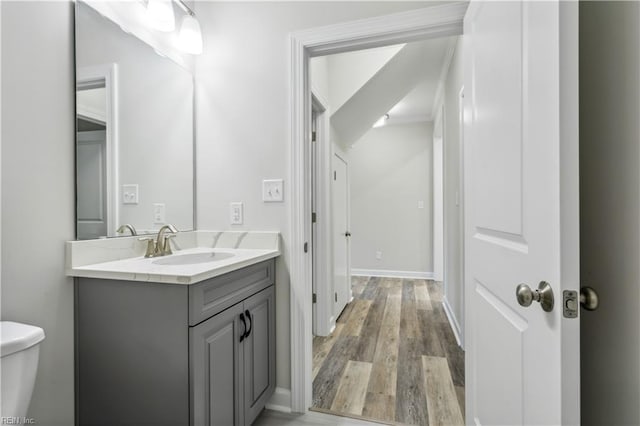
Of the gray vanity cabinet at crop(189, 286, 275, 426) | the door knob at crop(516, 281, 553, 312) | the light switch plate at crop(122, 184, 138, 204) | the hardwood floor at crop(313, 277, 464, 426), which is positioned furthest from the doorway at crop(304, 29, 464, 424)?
the light switch plate at crop(122, 184, 138, 204)

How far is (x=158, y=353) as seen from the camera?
1108 millimetres

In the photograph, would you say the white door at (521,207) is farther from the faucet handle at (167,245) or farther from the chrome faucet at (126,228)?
the chrome faucet at (126,228)

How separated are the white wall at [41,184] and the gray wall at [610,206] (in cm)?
167

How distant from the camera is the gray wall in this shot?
2.19 ft

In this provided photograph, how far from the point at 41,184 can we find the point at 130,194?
39cm

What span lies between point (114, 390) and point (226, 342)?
1.37 ft

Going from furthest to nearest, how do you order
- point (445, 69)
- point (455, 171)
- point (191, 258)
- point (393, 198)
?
point (393, 198), point (445, 69), point (455, 171), point (191, 258)

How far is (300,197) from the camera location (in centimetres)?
164

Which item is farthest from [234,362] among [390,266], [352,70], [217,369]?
[390,266]

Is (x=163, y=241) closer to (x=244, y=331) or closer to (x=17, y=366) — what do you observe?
(x=244, y=331)

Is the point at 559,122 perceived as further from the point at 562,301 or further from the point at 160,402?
the point at 160,402

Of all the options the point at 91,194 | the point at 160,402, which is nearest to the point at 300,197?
the point at 91,194

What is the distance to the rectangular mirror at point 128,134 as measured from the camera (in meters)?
1.26

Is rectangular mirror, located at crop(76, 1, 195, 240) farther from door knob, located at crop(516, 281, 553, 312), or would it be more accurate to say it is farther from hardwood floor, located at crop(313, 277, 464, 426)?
door knob, located at crop(516, 281, 553, 312)
